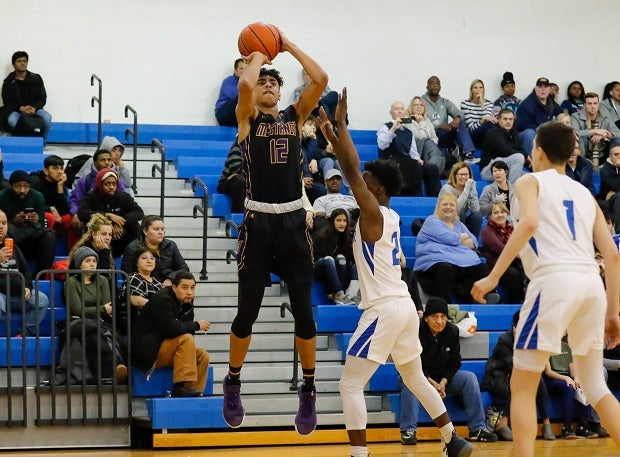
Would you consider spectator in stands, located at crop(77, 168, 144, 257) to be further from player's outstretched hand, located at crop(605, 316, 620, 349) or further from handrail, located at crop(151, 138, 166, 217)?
player's outstretched hand, located at crop(605, 316, 620, 349)

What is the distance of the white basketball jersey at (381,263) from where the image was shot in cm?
728

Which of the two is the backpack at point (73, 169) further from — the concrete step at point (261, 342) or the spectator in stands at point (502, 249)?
the spectator in stands at point (502, 249)

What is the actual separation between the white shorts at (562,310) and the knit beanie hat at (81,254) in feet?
17.2

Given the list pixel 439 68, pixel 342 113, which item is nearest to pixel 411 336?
pixel 342 113

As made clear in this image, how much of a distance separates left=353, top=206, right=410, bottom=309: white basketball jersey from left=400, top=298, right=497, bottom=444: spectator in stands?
3197 mm

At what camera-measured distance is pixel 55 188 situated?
11656mm

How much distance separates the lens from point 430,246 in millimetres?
11836

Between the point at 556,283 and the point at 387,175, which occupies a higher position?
the point at 387,175

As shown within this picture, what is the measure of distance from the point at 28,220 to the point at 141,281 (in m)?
1.33

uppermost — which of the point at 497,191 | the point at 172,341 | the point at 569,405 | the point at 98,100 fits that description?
the point at 98,100

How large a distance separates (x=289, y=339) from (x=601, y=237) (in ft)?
18.4

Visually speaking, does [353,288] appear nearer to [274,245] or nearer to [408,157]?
[408,157]

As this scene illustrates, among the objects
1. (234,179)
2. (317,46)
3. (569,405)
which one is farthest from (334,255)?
(317,46)

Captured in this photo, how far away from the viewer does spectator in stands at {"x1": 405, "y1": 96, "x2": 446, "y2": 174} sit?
14391mm
